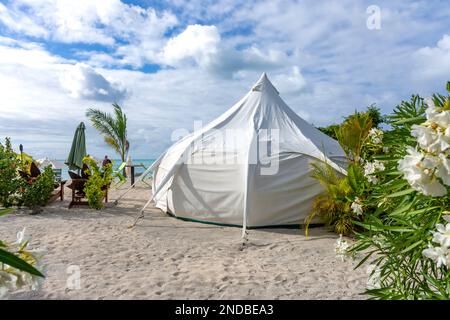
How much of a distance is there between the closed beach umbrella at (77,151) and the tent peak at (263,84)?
702cm

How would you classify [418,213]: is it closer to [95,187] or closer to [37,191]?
[95,187]

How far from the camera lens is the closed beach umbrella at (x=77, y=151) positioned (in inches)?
479

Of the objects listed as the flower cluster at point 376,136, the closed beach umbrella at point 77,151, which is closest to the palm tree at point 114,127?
the closed beach umbrella at point 77,151

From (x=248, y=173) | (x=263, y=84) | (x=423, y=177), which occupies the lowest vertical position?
(x=248, y=173)

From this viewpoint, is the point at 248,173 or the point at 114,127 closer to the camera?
the point at 248,173

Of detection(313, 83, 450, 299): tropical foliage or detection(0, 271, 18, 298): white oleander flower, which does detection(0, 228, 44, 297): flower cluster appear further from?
detection(313, 83, 450, 299): tropical foliage

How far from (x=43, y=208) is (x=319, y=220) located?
24.8 ft

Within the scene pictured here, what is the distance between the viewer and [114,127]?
67.2 feet

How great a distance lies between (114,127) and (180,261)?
16710 mm

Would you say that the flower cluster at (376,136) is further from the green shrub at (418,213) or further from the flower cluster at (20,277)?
the flower cluster at (20,277)

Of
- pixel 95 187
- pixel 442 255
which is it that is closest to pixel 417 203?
pixel 442 255

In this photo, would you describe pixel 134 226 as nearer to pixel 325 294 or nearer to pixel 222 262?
pixel 222 262

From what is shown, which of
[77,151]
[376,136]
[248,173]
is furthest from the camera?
[77,151]
